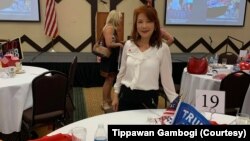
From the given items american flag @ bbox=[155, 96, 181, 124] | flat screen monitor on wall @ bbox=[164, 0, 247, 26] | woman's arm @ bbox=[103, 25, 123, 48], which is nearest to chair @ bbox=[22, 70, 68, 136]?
american flag @ bbox=[155, 96, 181, 124]

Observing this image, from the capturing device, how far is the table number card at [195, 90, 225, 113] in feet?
5.59

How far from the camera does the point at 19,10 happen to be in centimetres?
563

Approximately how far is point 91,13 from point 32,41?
1.34 meters

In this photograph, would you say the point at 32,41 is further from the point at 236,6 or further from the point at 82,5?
the point at 236,6

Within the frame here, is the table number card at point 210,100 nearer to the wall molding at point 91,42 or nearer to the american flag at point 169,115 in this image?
the american flag at point 169,115

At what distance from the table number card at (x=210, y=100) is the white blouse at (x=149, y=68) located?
1.09 ft

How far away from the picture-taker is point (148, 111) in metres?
1.97

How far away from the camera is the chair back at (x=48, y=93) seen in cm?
250

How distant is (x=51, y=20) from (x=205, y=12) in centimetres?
331

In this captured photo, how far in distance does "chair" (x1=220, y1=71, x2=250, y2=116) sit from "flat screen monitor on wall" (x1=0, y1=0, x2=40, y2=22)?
4142 mm

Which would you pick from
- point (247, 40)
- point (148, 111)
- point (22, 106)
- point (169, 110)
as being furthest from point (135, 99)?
point (247, 40)

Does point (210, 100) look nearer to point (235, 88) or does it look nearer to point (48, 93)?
point (235, 88)
